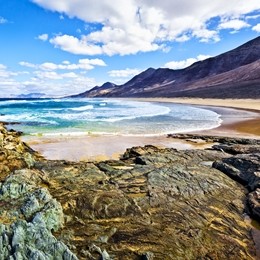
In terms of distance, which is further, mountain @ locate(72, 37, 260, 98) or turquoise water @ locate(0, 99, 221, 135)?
mountain @ locate(72, 37, 260, 98)

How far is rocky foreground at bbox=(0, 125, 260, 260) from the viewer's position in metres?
5.20

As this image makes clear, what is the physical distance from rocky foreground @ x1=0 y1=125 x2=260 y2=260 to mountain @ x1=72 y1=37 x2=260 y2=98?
236 feet

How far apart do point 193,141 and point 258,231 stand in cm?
1333

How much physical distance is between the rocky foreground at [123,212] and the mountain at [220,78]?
72.1 metres

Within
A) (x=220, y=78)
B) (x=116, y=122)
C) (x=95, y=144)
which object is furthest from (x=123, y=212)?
(x=220, y=78)

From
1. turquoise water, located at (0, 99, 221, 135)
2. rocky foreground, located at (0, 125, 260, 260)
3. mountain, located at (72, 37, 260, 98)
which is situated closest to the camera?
rocky foreground, located at (0, 125, 260, 260)

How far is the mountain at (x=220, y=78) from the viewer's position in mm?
91363

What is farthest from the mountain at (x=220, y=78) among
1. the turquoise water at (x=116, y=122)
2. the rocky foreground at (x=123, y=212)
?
the rocky foreground at (x=123, y=212)

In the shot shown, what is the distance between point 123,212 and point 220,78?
12746 cm

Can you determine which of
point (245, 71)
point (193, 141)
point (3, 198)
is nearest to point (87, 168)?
point (3, 198)

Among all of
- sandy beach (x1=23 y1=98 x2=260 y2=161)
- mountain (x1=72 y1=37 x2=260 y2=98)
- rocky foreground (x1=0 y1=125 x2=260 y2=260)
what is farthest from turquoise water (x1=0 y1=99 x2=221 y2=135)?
mountain (x1=72 y1=37 x2=260 y2=98)

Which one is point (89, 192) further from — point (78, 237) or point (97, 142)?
point (97, 142)

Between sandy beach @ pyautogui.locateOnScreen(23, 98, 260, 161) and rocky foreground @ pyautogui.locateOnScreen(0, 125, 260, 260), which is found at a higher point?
rocky foreground @ pyautogui.locateOnScreen(0, 125, 260, 260)

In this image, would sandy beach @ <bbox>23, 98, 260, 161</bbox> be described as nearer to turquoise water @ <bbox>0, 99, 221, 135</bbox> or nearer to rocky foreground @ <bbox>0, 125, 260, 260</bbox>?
turquoise water @ <bbox>0, 99, 221, 135</bbox>
